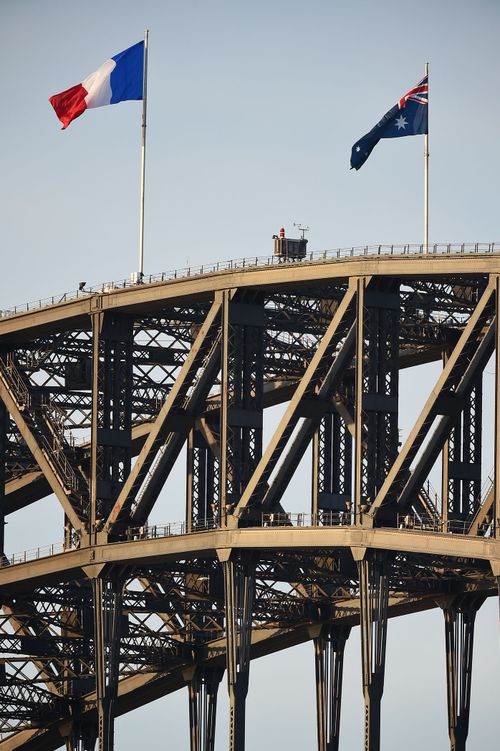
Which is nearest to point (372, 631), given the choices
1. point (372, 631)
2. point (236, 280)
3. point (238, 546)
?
point (372, 631)

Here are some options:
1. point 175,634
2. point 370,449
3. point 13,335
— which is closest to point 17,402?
point 13,335

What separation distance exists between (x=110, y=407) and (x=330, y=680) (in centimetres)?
1878

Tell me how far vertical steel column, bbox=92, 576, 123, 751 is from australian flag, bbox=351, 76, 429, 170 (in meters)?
24.3

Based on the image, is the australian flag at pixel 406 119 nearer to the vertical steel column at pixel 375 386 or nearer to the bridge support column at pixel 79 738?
the vertical steel column at pixel 375 386

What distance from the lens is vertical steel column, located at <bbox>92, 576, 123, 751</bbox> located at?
12938cm

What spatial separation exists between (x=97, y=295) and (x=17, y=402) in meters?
9.76

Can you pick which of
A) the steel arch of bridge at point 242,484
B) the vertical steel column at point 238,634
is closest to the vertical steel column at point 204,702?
the steel arch of bridge at point 242,484

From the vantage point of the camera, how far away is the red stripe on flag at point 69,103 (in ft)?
440

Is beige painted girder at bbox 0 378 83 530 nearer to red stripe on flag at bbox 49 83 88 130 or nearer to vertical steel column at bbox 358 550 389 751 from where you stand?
red stripe on flag at bbox 49 83 88 130

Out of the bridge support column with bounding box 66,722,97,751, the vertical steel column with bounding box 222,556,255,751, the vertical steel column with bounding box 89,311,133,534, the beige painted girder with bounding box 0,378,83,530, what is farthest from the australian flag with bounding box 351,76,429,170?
the bridge support column with bounding box 66,722,97,751

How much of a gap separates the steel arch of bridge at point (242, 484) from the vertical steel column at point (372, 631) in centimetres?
10

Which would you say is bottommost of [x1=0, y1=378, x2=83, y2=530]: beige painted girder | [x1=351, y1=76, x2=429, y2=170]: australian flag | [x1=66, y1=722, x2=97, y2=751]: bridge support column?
[x1=66, y1=722, x2=97, y2=751]: bridge support column

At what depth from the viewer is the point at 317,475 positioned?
132 meters

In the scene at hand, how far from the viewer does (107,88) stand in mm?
134375
